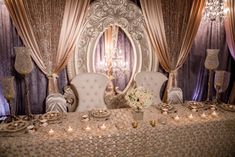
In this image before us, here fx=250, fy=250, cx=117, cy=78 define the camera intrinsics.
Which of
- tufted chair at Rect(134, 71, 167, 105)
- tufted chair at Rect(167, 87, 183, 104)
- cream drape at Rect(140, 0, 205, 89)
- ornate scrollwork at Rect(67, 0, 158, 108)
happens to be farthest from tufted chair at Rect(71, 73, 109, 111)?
cream drape at Rect(140, 0, 205, 89)

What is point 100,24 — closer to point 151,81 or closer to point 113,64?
point 113,64

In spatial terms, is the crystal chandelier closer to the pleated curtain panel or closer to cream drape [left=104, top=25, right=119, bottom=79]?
cream drape [left=104, top=25, right=119, bottom=79]

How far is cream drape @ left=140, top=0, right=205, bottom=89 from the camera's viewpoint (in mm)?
5004

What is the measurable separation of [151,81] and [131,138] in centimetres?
171

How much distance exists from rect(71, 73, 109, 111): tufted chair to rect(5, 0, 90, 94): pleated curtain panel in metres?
0.73

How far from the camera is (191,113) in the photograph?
3.42 m

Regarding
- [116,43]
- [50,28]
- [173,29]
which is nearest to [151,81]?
[116,43]

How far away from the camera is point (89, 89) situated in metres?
4.12

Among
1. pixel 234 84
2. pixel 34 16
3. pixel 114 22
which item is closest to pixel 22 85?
pixel 34 16

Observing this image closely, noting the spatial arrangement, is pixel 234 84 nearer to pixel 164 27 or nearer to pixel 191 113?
pixel 164 27

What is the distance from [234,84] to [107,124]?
3864 mm

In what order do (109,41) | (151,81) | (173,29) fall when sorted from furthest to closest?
1. (173,29)
2. (109,41)
3. (151,81)

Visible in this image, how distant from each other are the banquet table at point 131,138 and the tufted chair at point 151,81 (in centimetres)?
97

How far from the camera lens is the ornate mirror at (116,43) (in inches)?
187
